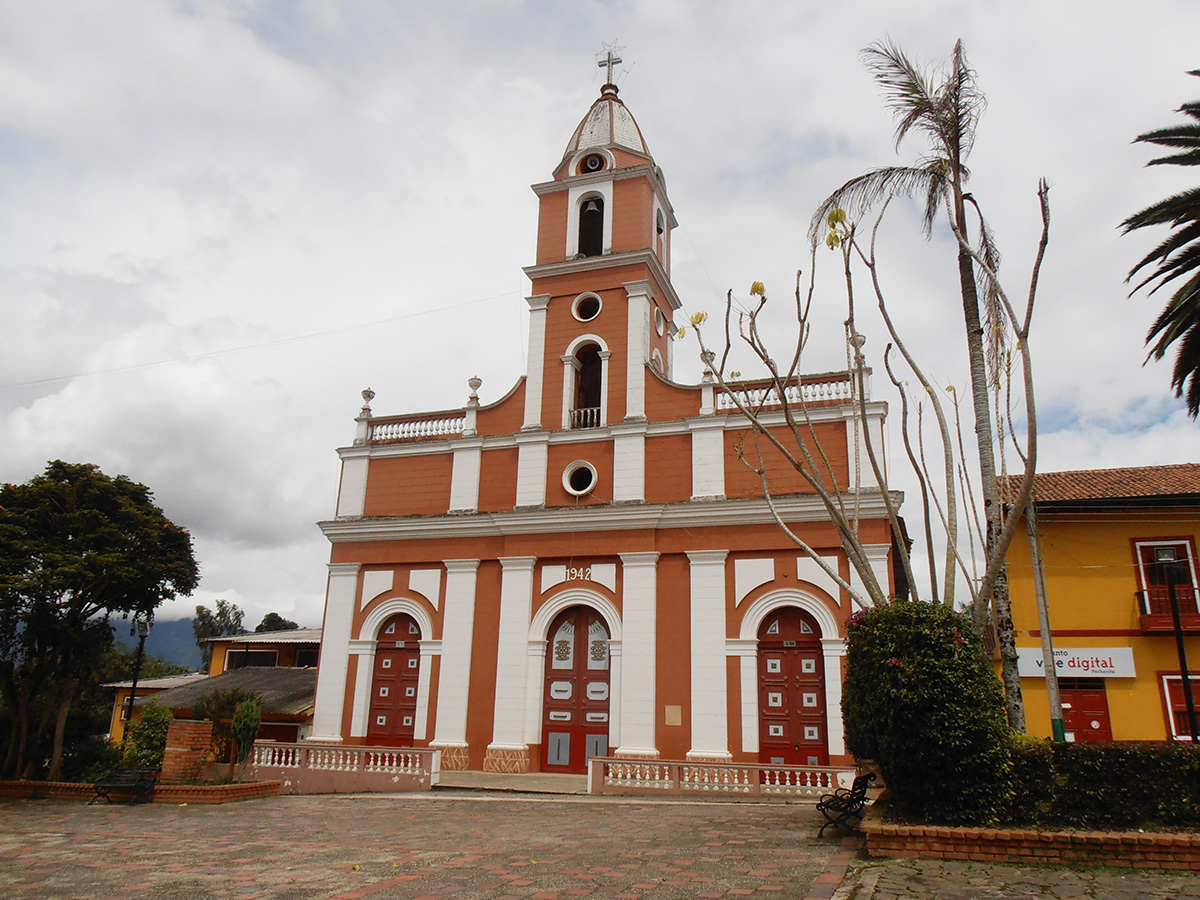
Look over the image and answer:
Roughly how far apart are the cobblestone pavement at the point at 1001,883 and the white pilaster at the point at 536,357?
1374 centimetres

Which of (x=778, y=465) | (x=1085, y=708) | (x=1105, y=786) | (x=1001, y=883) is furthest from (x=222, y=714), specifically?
(x=1085, y=708)

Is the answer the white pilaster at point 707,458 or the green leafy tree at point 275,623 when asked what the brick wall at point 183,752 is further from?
the green leafy tree at point 275,623

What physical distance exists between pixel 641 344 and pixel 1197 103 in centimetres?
1116

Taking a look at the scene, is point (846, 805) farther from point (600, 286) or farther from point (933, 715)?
point (600, 286)

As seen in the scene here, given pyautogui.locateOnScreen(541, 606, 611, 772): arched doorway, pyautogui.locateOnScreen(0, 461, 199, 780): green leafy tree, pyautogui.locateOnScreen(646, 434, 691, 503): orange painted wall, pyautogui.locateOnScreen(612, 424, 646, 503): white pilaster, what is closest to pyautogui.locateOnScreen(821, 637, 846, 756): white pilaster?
pyautogui.locateOnScreen(646, 434, 691, 503): orange painted wall

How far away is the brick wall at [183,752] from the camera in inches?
568

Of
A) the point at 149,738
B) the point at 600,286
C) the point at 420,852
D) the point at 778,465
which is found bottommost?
the point at 420,852

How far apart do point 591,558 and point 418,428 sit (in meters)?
6.01

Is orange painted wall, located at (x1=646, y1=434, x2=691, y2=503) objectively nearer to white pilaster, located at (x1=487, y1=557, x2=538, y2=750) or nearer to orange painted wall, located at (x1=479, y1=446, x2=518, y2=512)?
white pilaster, located at (x1=487, y1=557, x2=538, y2=750)

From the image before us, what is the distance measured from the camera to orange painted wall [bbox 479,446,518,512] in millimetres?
19094

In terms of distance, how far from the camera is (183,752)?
14.5 m

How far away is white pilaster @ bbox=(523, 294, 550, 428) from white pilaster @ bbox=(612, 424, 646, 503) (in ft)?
6.99

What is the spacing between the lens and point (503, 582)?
18.2 m

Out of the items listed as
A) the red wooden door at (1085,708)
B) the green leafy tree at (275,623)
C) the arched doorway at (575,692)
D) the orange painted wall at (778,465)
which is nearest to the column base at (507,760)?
the arched doorway at (575,692)
